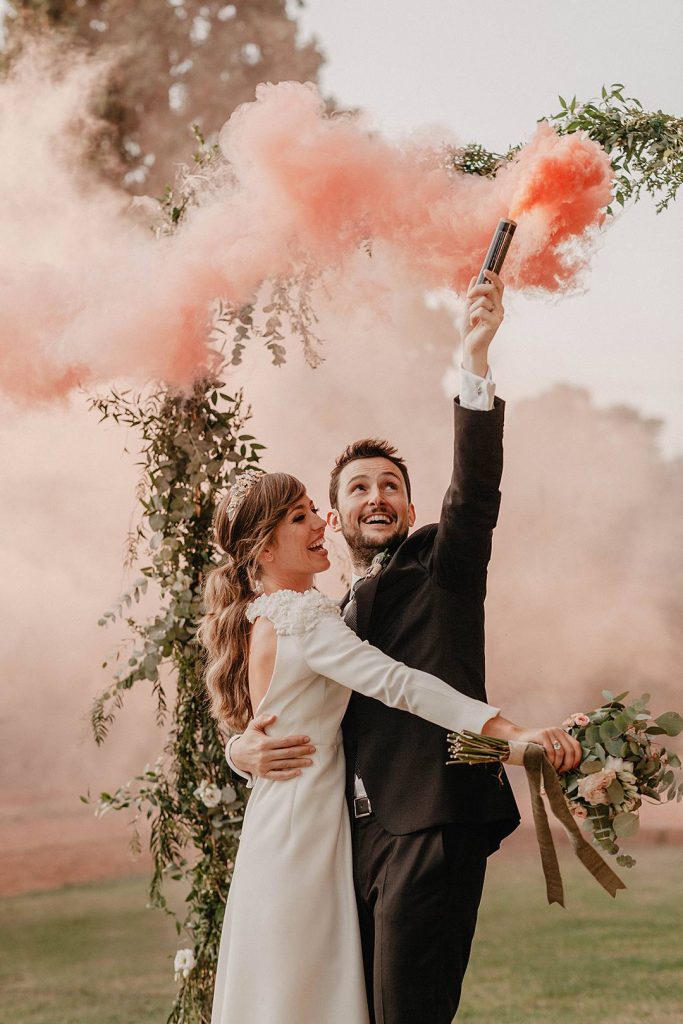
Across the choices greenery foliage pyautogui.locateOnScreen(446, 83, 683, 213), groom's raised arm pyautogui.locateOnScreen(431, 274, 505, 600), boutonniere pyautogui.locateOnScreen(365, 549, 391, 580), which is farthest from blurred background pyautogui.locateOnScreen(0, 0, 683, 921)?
groom's raised arm pyautogui.locateOnScreen(431, 274, 505, 600)

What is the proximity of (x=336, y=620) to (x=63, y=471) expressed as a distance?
355 centimetres

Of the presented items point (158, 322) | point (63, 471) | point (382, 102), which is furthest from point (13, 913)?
point (382, 102)

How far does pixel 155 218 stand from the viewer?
3.27m

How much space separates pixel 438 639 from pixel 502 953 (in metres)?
3.66

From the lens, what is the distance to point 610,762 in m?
2.05

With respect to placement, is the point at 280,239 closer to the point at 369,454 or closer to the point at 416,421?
the point at 369,454

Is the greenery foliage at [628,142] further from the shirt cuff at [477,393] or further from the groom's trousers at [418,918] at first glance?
the groom's trousers at [418,918]

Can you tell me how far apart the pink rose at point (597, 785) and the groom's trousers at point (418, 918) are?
0.30 meters

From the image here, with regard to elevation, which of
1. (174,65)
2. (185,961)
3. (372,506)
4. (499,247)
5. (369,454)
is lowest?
(185,961)

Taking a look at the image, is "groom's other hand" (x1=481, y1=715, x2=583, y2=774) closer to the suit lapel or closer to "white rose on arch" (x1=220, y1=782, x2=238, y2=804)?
the suit lapel

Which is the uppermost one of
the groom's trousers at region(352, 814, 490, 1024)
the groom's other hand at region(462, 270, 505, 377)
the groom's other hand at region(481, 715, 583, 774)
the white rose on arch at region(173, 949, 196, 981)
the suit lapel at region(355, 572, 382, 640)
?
the groom's other hand at region(462, 270, 505, 377)

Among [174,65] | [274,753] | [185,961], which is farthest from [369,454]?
[174,65]

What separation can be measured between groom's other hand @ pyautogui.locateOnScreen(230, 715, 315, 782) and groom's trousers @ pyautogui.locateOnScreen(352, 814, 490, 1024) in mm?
238

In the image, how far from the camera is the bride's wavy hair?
2521mm
